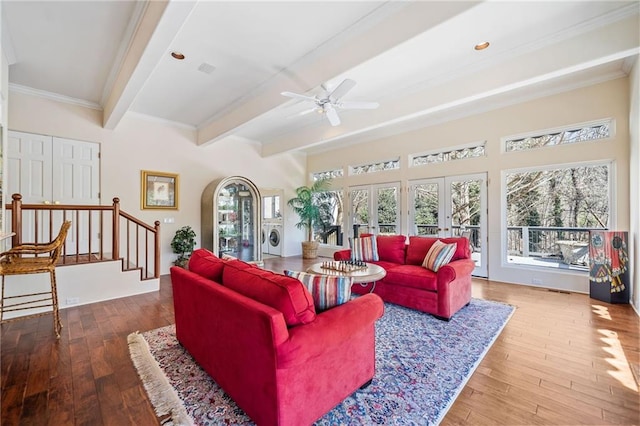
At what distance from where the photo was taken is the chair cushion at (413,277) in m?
3.24

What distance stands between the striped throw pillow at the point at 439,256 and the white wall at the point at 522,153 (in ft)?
7.12

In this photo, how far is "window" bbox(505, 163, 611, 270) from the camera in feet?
13.9

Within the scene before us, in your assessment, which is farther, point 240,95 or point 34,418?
point 240,95

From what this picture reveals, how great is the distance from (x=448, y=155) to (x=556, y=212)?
2.06m

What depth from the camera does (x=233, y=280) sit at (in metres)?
1.90

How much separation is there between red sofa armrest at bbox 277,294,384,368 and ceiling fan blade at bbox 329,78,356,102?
7.73 ft

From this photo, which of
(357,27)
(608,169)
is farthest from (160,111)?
(608,169)

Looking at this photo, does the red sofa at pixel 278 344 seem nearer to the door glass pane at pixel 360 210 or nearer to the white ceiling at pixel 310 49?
the white ceiling at pixel 310 49

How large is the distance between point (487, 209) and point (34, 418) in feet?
20.1

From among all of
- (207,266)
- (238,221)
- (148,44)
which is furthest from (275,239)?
(148,44)

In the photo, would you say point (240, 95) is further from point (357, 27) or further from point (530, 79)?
point (530, 79)

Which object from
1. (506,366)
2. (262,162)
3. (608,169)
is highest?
(262,162)

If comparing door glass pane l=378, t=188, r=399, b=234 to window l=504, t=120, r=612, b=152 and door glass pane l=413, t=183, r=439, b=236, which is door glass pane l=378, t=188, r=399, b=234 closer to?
door glass pane l=413, t=183, r=439, b=236

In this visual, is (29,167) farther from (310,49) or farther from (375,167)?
(375,167)
